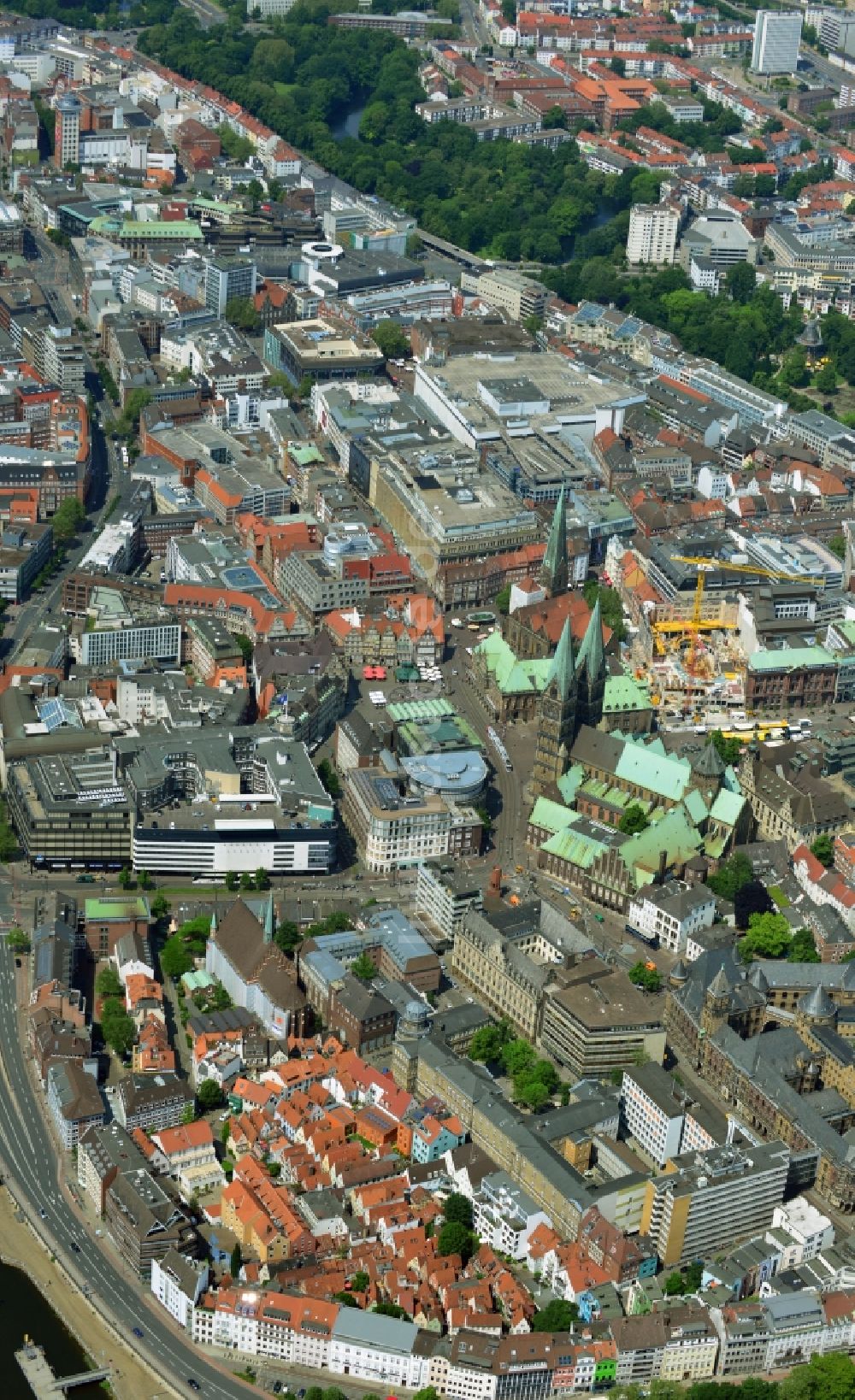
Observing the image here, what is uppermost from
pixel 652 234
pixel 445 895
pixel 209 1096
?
pixel 652 234

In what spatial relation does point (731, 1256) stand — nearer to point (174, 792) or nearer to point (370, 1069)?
point (370, 1069)

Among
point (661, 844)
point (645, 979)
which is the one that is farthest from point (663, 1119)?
point (661, 844)

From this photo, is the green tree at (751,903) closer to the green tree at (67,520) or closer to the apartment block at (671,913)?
the apartment block at (671,913)

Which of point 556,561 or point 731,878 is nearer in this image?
point 731,878

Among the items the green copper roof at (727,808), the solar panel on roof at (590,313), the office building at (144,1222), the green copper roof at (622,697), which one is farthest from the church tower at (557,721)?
the solar panel on roof at (590,313)

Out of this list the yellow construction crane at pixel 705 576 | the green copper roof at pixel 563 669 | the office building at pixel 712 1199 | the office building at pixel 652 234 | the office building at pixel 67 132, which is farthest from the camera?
the office building at pixel 67 132

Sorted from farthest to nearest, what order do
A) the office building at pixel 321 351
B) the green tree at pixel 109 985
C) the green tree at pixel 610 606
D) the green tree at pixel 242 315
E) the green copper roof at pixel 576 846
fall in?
the green tree at pixel 242 315 < the office building at pixel 321 351 < the green tree at pixel 610 606 < the green copper roof at pixel 576 846 < the green tree at pixel 109 985

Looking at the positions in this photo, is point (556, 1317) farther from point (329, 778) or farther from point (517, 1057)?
A: point (329, 778)
